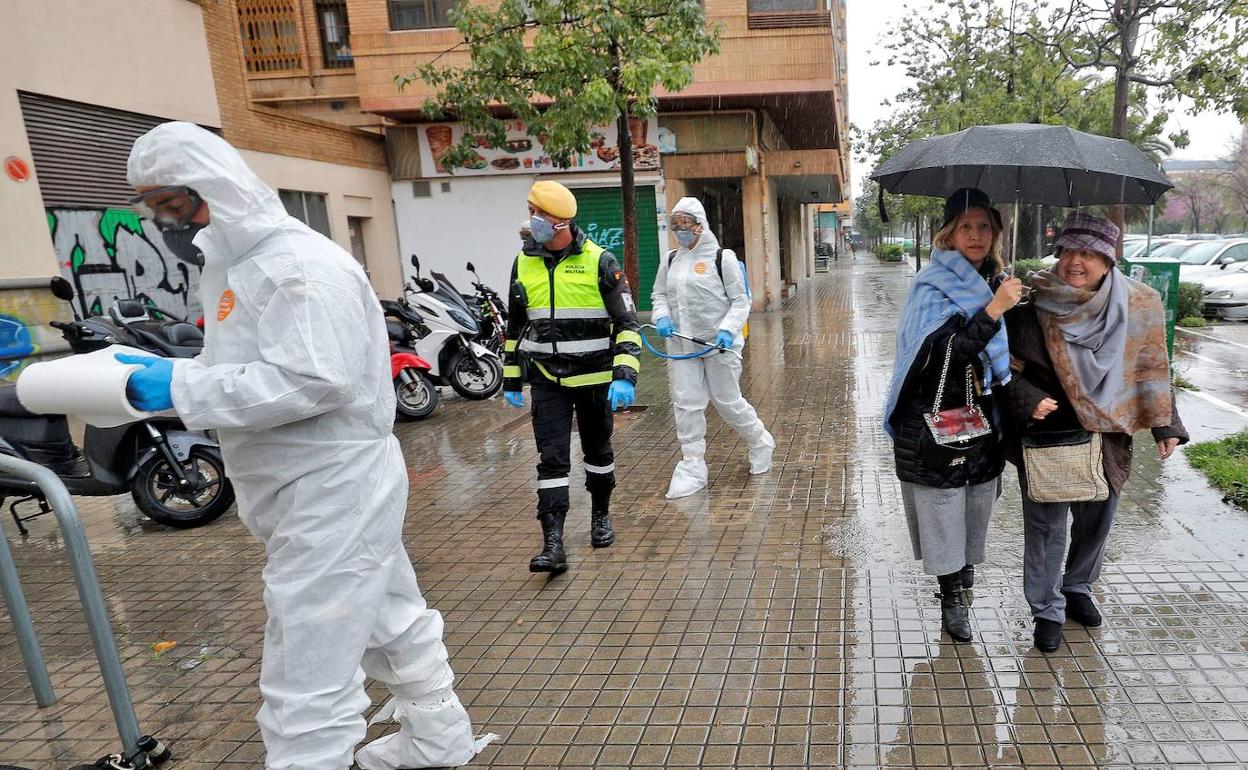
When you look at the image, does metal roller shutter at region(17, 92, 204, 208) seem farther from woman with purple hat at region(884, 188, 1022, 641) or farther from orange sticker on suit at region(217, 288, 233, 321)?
woman with purple hat at region(884, 188, 1022, 641)

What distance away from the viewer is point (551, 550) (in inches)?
166

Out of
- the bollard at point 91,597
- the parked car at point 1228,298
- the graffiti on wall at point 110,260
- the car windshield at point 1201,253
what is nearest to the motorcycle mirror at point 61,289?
the bollard at point 91,597

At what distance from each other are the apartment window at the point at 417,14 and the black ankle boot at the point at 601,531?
13.4 meters

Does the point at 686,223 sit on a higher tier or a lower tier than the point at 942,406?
higher

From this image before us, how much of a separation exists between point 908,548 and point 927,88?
50.2ft

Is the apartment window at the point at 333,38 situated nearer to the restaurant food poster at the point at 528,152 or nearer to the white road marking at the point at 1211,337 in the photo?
the restaurant food poster at the point at 528,152

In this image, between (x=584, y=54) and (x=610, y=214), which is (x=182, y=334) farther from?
(x=610, y=214)

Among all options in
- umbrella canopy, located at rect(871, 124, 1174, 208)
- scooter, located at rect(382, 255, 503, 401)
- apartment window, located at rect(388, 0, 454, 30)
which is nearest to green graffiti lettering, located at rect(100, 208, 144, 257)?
scooter, located at rect(382, 255, 503, 401)

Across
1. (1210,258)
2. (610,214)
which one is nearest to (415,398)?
(610,214)

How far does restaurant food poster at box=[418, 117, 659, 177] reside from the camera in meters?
15.5

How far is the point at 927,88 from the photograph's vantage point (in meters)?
17.0

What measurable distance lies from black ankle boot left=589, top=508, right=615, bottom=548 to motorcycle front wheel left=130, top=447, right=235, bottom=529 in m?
2.52

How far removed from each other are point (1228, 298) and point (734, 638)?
49.5 ft

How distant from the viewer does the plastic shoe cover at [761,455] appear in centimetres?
571
